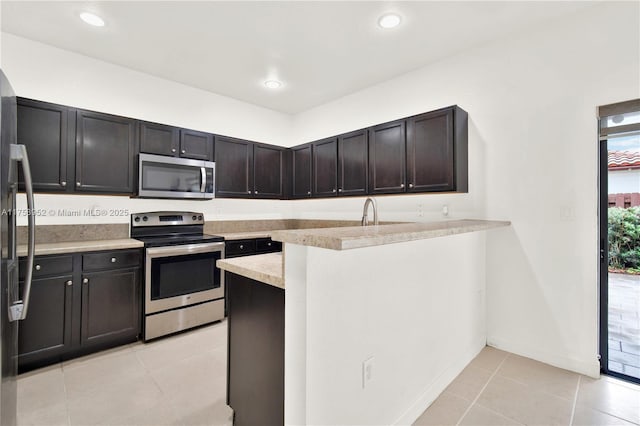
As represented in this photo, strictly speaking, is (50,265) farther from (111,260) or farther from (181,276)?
(181,276)

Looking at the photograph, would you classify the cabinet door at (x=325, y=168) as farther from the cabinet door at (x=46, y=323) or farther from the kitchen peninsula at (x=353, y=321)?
the cabinet door at (x=46, y=323)

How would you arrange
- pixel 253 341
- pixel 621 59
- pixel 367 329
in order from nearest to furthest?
pixel 367 329
pixel 253 341
pixel 621 59

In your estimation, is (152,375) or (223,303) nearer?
(152,375)

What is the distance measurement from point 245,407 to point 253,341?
399mm

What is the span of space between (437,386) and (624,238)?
186 centimetres

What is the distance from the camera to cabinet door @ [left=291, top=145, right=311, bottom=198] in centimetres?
410

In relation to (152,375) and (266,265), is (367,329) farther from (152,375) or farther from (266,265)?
(152,375)

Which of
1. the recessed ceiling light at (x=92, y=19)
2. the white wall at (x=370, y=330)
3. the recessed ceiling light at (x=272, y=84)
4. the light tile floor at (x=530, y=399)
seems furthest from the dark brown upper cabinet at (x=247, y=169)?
the light tile floor at (x=530, y=399)

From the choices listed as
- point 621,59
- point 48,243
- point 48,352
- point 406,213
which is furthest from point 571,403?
point 48,243

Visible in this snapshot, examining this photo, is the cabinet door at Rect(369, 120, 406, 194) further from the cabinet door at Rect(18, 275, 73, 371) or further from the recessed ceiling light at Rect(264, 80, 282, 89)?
the cabinet door at Rect(18, 275, 73, 371)

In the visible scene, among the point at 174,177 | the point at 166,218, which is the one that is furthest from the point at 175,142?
the point at 166,218

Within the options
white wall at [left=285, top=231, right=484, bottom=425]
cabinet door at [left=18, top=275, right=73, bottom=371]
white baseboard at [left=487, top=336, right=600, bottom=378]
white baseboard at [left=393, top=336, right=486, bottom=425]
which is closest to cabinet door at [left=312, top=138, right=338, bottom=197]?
white wall at [left=285, top=231, right=484, bottom=425]

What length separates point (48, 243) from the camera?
8.96ft

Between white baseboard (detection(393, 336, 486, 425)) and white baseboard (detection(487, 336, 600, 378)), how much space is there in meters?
0.26
